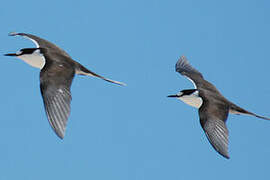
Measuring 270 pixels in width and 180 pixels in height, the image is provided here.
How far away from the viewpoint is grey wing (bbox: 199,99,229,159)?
32.3ft

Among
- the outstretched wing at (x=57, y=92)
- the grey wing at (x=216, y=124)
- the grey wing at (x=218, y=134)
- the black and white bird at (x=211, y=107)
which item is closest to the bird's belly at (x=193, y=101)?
the black and white bird at (x=211, y=107)

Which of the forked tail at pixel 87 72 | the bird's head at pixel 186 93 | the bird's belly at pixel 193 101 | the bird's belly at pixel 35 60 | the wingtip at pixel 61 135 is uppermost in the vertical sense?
the bird's head at pixel 186 93

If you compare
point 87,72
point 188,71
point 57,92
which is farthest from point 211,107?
point 57,92

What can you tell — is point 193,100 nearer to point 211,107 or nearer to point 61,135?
point 211,107

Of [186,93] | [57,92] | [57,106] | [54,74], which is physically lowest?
[57,106]

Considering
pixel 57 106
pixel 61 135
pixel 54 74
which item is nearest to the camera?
pixel 61 135

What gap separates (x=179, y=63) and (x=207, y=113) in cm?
288

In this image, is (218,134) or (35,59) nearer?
(218,134)

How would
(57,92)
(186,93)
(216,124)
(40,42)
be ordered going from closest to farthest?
(57,92) → (216,124) → (186,93) → (40,42)

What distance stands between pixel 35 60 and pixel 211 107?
3.05 metres

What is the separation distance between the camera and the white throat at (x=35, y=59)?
11027 millimetres

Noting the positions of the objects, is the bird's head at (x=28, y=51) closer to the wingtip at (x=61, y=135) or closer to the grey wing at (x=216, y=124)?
Answer: the wingtip at (x=61, y=135)

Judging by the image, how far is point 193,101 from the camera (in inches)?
448

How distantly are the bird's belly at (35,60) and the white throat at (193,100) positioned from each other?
256cm
